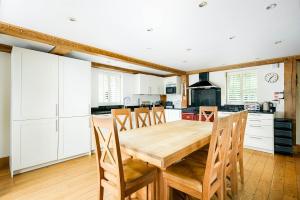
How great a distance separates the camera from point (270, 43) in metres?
2.90

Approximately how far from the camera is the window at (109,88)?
14.9ft

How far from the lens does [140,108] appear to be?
280cm

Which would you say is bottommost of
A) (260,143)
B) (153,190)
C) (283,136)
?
(260,143)

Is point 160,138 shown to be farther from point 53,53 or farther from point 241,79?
point 241,79

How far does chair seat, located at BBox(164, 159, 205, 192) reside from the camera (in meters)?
1.35

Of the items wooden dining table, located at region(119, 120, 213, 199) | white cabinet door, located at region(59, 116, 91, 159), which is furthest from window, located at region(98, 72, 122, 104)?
wooden dining table, located at region(119, 120, 213, 199)

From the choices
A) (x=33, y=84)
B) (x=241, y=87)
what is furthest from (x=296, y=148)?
(x=33, y=84)

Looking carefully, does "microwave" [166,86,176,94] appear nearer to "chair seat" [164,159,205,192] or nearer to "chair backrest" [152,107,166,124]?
"chair backrest" [152,107,166,124]

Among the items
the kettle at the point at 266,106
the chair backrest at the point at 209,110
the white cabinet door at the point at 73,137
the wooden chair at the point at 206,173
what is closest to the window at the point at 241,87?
the kettle at the point at 266,106

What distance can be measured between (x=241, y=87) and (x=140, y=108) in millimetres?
3537

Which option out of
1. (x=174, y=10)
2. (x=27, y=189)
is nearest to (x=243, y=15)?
(x=174, y=10)

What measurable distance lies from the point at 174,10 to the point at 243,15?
894 mm

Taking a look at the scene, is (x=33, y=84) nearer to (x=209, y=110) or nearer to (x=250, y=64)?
(x=209, y=110)

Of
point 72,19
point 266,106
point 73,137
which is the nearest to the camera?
point 72,19
